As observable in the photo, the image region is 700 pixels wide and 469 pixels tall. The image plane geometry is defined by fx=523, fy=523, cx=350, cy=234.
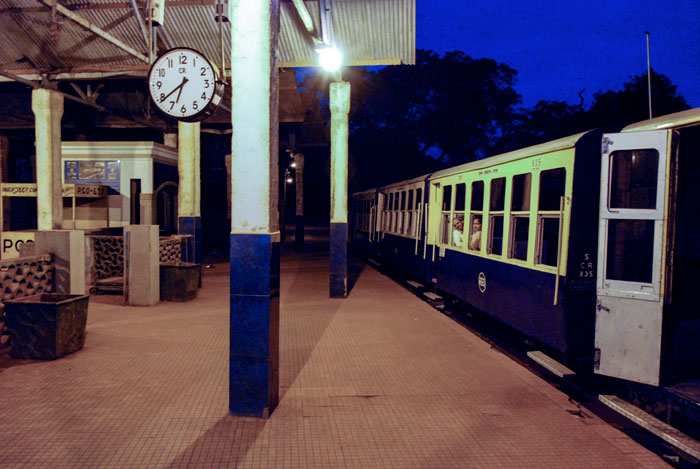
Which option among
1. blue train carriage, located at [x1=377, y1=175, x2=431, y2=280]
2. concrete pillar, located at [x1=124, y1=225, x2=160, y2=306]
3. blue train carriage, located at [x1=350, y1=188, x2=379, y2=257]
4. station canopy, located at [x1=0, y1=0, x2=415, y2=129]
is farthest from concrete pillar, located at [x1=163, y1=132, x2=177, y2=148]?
concrete pillar, located at [x1=124, y1=225, x2=160, y2=306]

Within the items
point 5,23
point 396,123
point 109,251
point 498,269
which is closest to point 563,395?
point 498,269

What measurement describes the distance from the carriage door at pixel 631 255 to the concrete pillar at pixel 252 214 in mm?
3334

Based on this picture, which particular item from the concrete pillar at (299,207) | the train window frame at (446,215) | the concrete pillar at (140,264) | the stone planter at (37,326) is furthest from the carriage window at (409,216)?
the concrete pillar at (299,207)

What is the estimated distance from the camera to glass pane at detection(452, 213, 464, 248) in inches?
390

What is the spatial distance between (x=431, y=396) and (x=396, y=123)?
37.9 meters

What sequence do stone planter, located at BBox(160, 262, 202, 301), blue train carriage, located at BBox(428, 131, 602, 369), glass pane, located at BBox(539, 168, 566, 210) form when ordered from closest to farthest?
1. blue train carriage, located at BBox(428, 131, 602, 369)
2. glass pane, located at BBox(539, 168, 566, 210)
3. stone planter, located at BBox(160, 262, 202, 301)

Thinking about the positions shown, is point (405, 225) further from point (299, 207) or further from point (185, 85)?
point (299, 207)

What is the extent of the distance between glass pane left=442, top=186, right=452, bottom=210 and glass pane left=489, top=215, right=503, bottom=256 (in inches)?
93.4

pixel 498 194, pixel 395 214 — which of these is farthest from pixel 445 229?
pixel 395 214

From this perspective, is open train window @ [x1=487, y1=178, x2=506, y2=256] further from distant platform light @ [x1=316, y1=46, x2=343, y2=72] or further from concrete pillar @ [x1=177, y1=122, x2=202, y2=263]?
concrete pillar @ [x1=177, y1=122, x2=202, y2=263]

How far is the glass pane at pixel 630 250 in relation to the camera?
5.06 m

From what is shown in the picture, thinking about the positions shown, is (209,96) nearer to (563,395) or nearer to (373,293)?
(563,395)

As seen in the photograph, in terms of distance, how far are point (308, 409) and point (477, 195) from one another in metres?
5.38

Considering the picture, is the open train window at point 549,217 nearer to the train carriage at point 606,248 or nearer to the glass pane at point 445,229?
the train carriage at point 606,248
